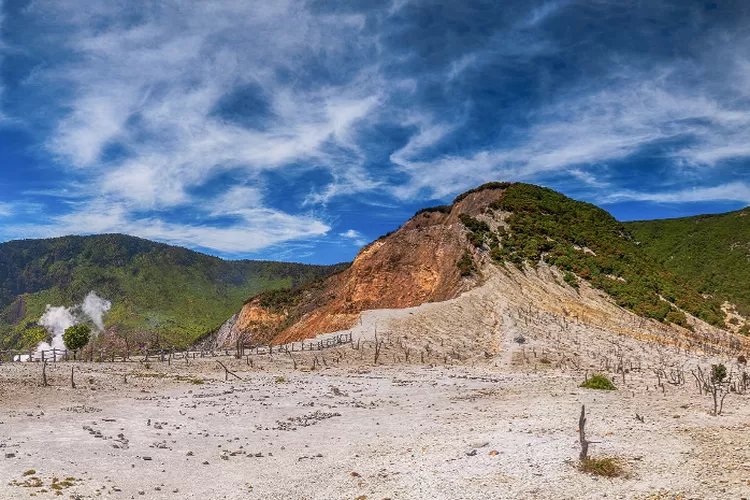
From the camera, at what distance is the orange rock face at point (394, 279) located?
60188 mm

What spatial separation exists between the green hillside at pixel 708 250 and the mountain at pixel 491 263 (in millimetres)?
17964

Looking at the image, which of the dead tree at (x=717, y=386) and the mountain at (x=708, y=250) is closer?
the dead tree at (x=717, y=386)

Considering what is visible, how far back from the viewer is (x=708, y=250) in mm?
98875

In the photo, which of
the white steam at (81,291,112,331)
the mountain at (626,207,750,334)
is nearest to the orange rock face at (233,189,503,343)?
the mountain at (626,207,750,334)

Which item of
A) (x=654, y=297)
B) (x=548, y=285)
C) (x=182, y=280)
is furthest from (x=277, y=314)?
(x=182, y=280)

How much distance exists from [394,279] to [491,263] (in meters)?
12.0

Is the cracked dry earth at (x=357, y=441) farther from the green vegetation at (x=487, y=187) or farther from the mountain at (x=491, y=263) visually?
the green vegetation at (x=487, y=187)

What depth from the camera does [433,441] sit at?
17766 millimetres

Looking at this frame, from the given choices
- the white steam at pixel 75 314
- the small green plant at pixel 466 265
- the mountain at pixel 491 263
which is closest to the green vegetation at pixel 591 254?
the mountain at pixel 491 263

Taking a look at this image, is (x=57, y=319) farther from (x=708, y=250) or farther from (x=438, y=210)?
(x=708, y=250)

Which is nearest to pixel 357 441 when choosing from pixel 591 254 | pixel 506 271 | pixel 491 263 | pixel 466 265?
pixel 506 271

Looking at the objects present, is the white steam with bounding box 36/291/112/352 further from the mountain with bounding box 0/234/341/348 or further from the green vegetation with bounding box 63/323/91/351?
the green vegetation with bounding box 63/323/91/351

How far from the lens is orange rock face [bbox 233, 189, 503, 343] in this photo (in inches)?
2370

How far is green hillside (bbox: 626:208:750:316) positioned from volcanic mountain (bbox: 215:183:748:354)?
58.5ft
